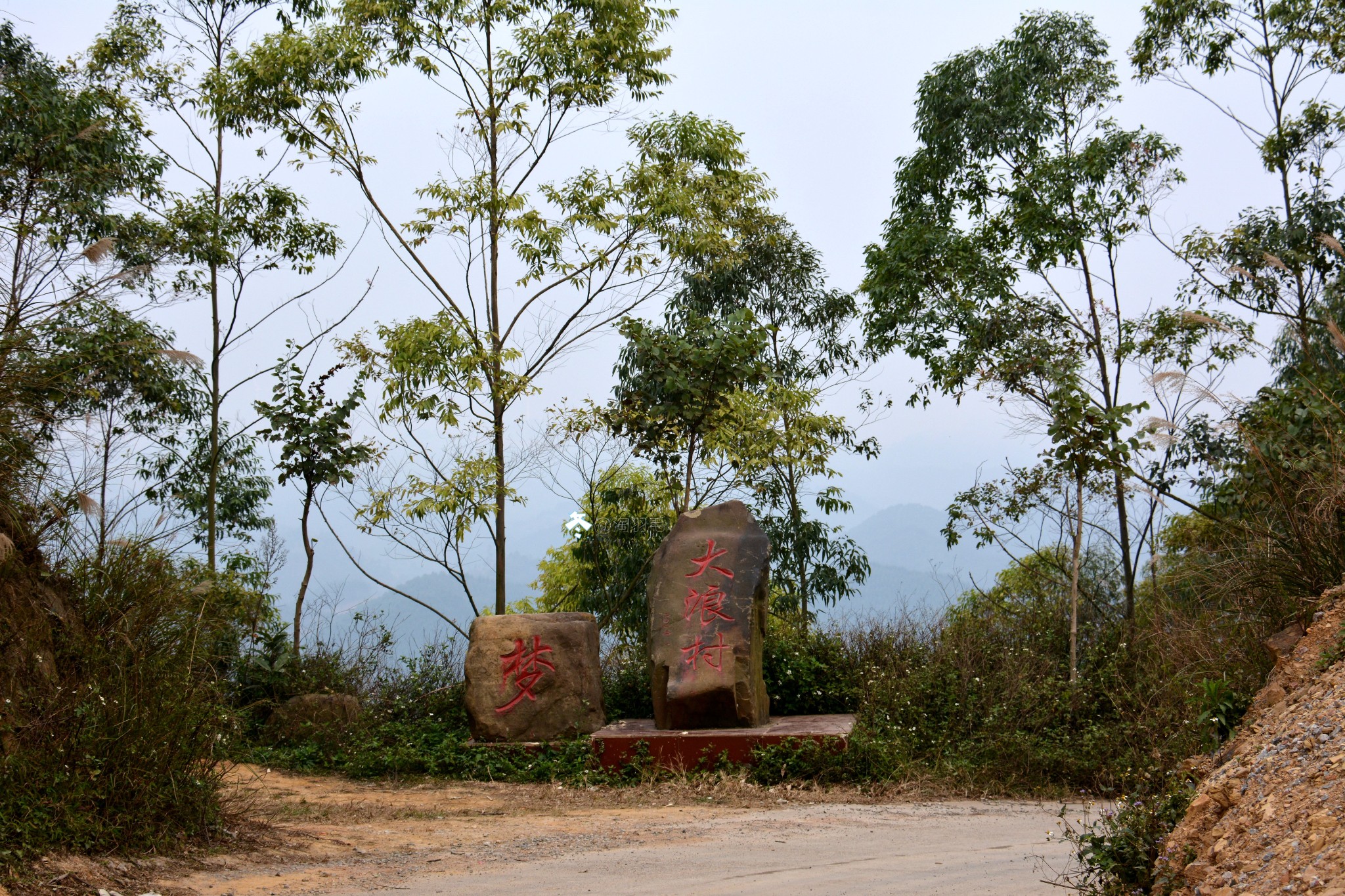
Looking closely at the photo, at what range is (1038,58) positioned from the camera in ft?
33.4

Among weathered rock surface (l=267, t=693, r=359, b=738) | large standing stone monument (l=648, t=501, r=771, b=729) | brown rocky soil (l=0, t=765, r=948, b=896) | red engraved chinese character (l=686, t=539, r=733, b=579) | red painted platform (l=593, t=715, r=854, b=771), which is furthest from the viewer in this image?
weathered rock surface (l=267, t=693, r=359, b=738)

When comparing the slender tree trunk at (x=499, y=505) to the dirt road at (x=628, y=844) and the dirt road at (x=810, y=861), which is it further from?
the dirt road at (x=810, y=861)

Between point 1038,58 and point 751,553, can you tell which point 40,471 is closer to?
point 751,553

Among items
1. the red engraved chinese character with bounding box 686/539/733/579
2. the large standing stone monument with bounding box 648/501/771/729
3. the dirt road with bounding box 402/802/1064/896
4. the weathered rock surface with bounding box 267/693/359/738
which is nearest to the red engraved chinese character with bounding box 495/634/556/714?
the large standing stone monument with bounding box 648/501/771/729

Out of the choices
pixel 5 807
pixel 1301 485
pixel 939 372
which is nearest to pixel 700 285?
pixel 939 372

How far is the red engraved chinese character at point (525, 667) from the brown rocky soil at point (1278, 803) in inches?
181

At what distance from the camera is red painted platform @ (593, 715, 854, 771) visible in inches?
261

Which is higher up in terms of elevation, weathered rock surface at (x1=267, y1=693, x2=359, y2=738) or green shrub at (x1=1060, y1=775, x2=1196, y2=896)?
weathered rock surface at (x1=267, y1=693, x2=359, y2=738)

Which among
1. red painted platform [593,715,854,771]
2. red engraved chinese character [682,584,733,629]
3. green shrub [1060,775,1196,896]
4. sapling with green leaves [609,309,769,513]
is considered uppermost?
sapling with green leaves [609,309,769,513]

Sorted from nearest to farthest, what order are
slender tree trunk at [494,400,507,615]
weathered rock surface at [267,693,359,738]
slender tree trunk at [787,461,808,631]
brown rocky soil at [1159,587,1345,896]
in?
brown rocky soil at [1159,587,1345,896], weathered rock surface at [267,693,359,738], slender tree trunk at [494,400,507,615], slender tree trunk at [787,461,808,631]

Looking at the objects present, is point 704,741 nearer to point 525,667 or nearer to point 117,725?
point 525,667

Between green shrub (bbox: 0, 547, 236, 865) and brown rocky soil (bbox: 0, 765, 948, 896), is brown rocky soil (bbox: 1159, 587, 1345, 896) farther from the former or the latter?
green shrub (bbox: 0, 547, 236, 865)

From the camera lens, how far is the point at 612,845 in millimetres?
4875

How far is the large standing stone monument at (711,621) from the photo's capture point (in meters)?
6.90
